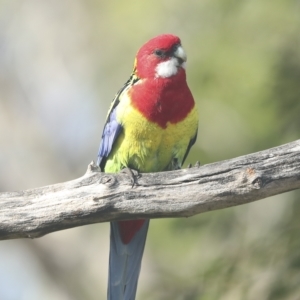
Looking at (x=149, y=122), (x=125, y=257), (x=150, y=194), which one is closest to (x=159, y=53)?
(x=149, y=122)

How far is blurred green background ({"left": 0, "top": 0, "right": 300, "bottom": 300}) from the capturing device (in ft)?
19.3

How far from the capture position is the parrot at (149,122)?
4809mm

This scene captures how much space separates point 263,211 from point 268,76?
63.4 inches

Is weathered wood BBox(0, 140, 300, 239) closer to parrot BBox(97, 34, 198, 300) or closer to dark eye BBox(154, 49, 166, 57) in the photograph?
parrot BBox(97, 34, 198, 300)

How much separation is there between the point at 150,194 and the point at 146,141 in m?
0.84

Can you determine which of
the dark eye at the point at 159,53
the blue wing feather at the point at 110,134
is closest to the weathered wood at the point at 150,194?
the blue wing feather at the point at 110,134

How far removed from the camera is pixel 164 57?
16.3ft

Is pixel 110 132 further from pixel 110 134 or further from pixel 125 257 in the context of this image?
pixel 125 257

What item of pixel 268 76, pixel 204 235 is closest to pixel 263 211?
pixel 204 235

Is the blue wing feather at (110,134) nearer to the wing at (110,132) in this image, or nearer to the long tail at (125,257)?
the wing at (110,132)

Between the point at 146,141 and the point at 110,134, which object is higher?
the point at 110,134

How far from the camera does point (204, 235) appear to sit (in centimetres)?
677

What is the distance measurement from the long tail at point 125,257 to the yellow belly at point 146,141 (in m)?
0.53

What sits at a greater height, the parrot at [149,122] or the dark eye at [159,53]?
the dark eye at [159,53]
